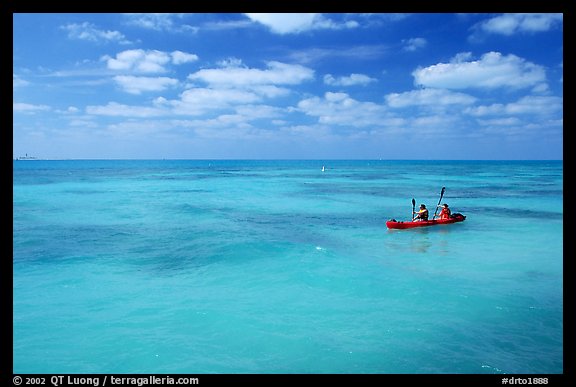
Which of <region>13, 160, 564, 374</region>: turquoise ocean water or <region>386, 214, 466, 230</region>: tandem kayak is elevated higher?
<region>386, 214, 466, 230</region>: tandem kayak

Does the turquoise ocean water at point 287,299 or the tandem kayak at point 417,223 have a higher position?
the tandem kayak at point 417,223

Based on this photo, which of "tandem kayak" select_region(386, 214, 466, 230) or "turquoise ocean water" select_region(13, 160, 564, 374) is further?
"tandem kayak" select_region(386, 214, 466, 230)

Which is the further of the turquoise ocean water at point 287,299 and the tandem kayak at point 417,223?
the tandem kayak at point 417,223

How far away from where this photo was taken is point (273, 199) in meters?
36.0

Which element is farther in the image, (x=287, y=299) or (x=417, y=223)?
(x=417, y=223)

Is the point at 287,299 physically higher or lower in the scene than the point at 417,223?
lower

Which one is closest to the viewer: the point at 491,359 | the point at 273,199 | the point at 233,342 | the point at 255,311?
the point at 491,359
